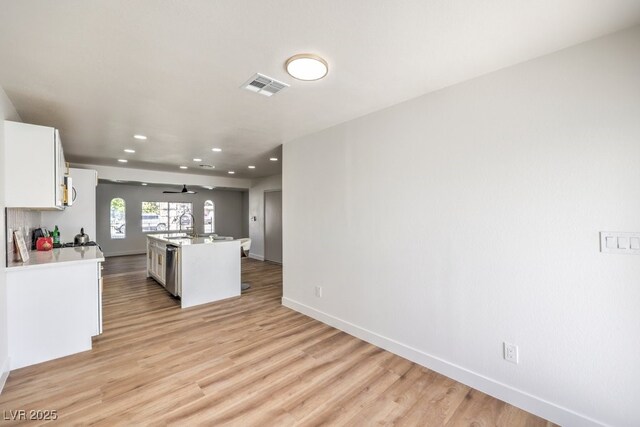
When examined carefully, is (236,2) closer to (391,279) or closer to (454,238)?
(454,238)

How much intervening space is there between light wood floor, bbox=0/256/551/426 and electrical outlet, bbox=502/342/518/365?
1.04ft

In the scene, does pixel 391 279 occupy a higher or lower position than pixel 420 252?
lower

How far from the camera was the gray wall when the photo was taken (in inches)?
326

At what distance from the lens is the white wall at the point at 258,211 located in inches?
316

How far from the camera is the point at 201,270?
4223 millimetres

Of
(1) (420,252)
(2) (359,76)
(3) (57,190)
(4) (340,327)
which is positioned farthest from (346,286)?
(3) (57,190)

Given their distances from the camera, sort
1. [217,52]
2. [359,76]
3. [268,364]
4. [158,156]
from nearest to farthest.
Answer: [217,52]
[359,76]
[268,364]
[158,156]

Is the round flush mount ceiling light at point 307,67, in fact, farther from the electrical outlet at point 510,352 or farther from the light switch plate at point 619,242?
the electrical outlet at point 510,352

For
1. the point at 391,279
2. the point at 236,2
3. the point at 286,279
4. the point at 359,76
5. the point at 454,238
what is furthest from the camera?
the point at 286,279

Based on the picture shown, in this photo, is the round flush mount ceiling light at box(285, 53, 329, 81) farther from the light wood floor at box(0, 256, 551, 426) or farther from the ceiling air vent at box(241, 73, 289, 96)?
the light wood floor at box(0, 256, 551, 426)

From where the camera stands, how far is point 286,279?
4094mm

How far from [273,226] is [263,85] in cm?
571

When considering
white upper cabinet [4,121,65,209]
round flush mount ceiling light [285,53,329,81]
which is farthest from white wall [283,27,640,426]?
white upper cabinet [4,121,65,209]

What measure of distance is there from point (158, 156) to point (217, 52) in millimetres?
3992
